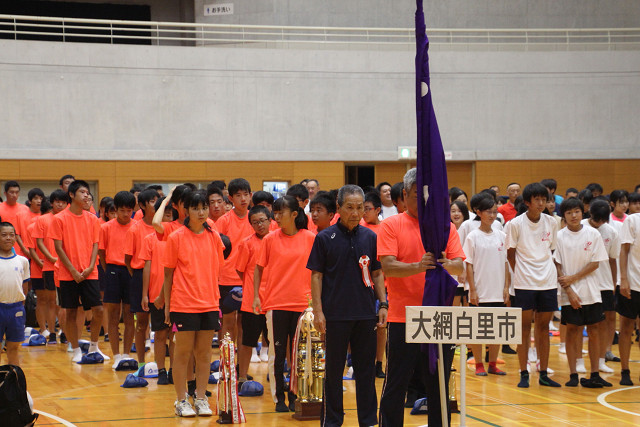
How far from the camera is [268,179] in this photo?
19438 millimetres

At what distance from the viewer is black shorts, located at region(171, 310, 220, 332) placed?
7172mm

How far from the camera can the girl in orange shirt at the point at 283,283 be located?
24.8 feet

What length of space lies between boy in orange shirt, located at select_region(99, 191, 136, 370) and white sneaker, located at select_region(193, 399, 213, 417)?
9.16 feet

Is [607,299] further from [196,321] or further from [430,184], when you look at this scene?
[430,184]

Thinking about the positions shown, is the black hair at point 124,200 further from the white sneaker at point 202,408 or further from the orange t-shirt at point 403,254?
the orange t-shirt at point 403,254

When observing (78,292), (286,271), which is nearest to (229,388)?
(286,271)

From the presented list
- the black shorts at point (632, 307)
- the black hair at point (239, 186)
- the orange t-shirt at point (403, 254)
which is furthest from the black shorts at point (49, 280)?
the black shorts at point (632, 307)

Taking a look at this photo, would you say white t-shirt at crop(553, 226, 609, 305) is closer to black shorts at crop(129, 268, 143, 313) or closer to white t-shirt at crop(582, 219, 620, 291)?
white t-shirt at crop(582, 219, 620, 291)

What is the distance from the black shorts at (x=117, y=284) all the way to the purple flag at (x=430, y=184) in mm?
6018

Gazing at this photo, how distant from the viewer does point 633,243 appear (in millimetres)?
9383

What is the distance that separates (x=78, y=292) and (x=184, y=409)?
12.4 feet

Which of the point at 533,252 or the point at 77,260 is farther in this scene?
the point at 77,260

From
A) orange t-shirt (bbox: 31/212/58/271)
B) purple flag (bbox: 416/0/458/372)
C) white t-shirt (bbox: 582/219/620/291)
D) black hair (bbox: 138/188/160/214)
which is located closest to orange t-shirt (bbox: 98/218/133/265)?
orange t-shirt (bbox: 31/212/58/271)

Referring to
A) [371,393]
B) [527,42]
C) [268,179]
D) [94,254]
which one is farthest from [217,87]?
[371,393]
